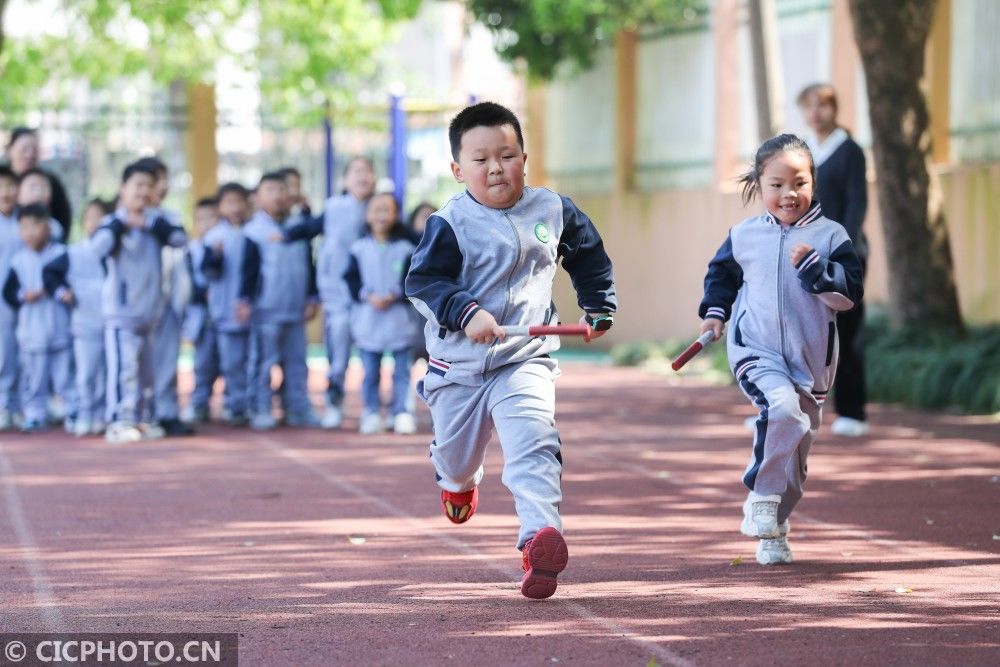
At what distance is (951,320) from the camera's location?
14344mm

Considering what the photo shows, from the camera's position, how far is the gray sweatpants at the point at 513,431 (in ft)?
20.1

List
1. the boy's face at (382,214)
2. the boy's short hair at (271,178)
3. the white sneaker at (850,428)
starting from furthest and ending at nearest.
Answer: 1. the boy's short hair at (271,178)
2. the boy's face at (382,214)
3. the white sneaker at (850,428)

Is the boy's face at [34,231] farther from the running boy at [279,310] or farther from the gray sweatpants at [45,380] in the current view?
the running boy at [279,310]

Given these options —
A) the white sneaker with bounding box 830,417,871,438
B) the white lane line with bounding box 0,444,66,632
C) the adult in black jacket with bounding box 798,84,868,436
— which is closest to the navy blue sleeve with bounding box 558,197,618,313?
the white lane line with bounding box 0,444,66,632

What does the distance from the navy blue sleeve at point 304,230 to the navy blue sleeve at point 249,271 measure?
0.92 ft

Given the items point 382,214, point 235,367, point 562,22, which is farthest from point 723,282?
point 562,22

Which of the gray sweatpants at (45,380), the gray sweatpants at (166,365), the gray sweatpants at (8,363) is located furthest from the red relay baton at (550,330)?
the gray sweatpants at (8,363)

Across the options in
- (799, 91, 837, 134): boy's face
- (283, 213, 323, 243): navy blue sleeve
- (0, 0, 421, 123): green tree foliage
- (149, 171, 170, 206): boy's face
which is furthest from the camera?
(0, 0, 421, 123): green tree foliage

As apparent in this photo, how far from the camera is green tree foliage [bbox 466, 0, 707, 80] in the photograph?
20984 mm

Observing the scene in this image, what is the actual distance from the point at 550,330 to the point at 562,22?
1592 centimetres

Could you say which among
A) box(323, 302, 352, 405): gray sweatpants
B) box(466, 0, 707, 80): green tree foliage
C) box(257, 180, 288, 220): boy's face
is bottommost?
box(323, 302, 352, 405): gray sweatpants

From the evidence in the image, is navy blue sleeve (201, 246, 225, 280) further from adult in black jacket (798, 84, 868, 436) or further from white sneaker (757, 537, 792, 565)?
white sneaker (757, 537, 792, 565)

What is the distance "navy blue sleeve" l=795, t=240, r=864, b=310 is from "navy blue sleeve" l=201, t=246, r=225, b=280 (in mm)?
7294

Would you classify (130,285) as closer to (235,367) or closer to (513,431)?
(235,367)
